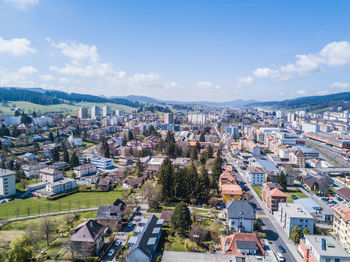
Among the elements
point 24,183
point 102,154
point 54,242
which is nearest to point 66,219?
point 54,242

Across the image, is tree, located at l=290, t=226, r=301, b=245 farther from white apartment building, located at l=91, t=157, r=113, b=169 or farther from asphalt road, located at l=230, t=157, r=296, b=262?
white apartment building, located at l=91, t=157, r=113, b=169

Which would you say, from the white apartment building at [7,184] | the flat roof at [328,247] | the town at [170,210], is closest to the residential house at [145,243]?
the town at [170,210]

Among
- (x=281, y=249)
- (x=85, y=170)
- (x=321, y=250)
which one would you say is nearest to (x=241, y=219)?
(x=281, y=249)

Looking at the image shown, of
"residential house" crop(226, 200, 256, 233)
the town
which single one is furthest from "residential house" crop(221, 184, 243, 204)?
"residential house" crop(226, 200, 256, 233)

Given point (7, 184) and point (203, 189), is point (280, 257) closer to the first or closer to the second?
point (203, 189)

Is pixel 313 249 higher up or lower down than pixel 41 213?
higher up

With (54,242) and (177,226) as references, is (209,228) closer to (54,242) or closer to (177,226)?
(177,226)
